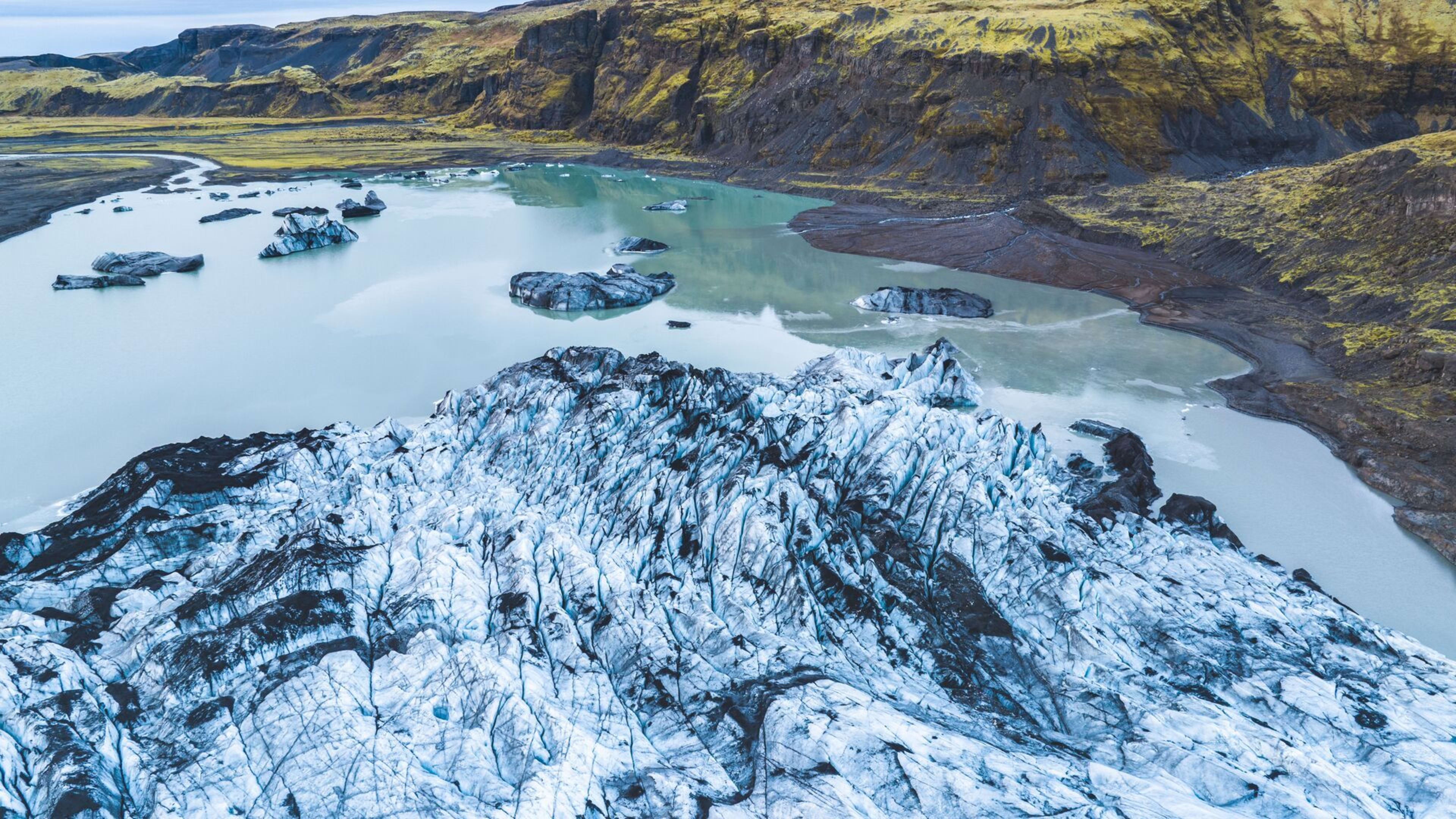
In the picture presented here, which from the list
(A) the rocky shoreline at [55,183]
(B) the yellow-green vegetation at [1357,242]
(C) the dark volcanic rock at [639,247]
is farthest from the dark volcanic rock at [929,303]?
(A) the rocky shoreline at [55,183]

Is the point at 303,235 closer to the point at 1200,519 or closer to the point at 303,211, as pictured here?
the point at 303,211

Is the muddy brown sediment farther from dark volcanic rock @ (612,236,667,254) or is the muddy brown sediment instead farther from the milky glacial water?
dark volcanic rock @ (612,236,667,254)

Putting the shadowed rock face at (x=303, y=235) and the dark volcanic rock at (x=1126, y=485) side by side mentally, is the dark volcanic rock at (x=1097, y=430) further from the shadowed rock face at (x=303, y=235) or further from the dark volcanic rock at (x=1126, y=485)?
the shadowed rock face at (x=303, y=235)

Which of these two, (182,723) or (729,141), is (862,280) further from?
(729,141)

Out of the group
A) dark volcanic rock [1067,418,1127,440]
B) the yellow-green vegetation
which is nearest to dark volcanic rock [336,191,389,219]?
the yellow-green vegetation

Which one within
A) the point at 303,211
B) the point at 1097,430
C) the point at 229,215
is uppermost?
the point at 303,211

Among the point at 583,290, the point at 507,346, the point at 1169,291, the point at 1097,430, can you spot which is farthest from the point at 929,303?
the point at 507,346
